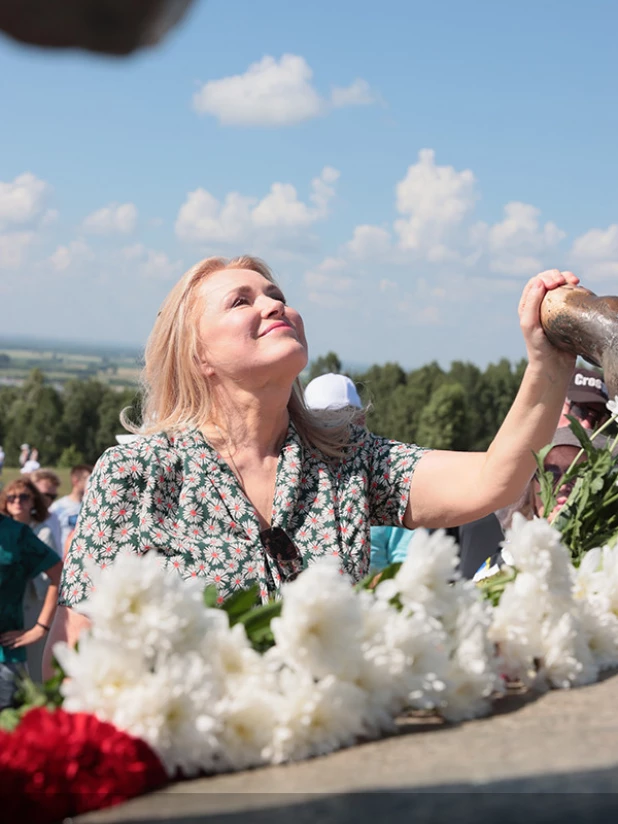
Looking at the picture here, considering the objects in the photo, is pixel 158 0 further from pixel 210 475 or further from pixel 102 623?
pixel 210 475

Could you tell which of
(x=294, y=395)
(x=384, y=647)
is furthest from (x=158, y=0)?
(x=294, y=395)

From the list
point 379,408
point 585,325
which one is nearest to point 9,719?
point 585,325

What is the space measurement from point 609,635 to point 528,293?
1.02 m

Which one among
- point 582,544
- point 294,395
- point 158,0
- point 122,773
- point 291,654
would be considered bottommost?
point 122,773

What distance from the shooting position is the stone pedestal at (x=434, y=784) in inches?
45.8

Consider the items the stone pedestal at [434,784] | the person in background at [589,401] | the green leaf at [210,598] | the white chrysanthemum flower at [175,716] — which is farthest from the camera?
the person in background at [589,401]

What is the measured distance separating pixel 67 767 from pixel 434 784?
453mm

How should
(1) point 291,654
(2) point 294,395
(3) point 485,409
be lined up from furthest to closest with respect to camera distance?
(3) point 485,409
(2) point 294,395
(1) point 291,654

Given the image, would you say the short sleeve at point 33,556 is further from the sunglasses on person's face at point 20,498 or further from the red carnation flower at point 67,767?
the red carnation flower at point 67,767

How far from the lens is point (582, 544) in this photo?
2240 millimetres

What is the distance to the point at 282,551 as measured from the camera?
2.71 metres

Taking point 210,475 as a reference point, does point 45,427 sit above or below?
below

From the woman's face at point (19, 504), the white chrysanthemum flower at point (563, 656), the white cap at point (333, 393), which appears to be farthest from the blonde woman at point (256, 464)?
the woman's face at point (19, 504)

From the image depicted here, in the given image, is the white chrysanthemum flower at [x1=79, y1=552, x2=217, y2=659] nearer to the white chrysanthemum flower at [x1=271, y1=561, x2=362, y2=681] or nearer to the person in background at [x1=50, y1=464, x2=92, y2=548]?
the white chrysanthemum flower at [x1=271, y1=561, x2=362, y2=681]
